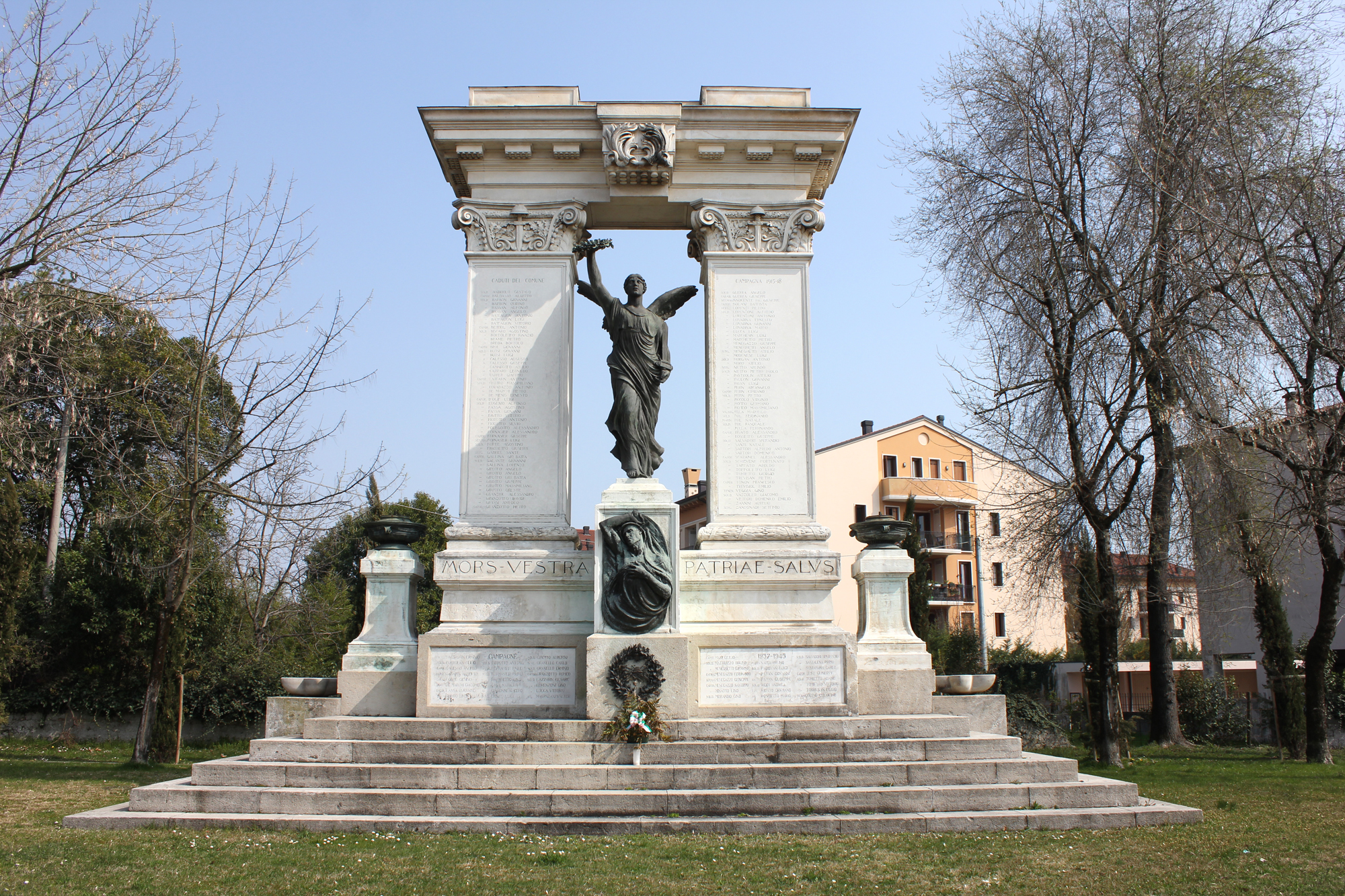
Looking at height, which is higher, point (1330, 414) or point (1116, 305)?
point (1116, 305)

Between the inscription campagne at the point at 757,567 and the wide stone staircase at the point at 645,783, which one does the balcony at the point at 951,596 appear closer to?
the inscription campagne at the point at 757,567

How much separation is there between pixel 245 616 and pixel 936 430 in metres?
32.0

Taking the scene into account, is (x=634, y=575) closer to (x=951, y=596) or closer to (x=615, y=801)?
(x=615, y=801)

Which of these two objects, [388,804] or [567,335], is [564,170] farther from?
[388,804]

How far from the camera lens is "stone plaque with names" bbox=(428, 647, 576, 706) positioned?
1043 centimetres

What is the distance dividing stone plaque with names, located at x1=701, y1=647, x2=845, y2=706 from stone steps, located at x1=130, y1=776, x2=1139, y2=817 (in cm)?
169

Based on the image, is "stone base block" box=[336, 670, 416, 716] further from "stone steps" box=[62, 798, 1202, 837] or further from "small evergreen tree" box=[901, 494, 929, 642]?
"small evergreen tree" box=[901, 494, 929, 642]

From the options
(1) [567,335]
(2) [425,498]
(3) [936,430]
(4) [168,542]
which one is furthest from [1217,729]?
(2) [425,498]

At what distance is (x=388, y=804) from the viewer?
8.39m

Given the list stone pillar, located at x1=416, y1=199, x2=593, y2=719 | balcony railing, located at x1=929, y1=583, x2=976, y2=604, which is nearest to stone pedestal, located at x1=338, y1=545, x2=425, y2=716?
stone pillar, located at x1=416, y1=199, x2=593, y2=719

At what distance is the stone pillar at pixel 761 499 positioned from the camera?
34.2ft

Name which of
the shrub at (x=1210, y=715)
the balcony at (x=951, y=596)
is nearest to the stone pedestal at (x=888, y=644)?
the shrub at (x=1210, y=715)

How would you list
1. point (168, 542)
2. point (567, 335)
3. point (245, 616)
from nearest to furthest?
point (567, 335), point (168, 542), point (245, 616)

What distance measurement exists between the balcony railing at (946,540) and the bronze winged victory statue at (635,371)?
111 feet
